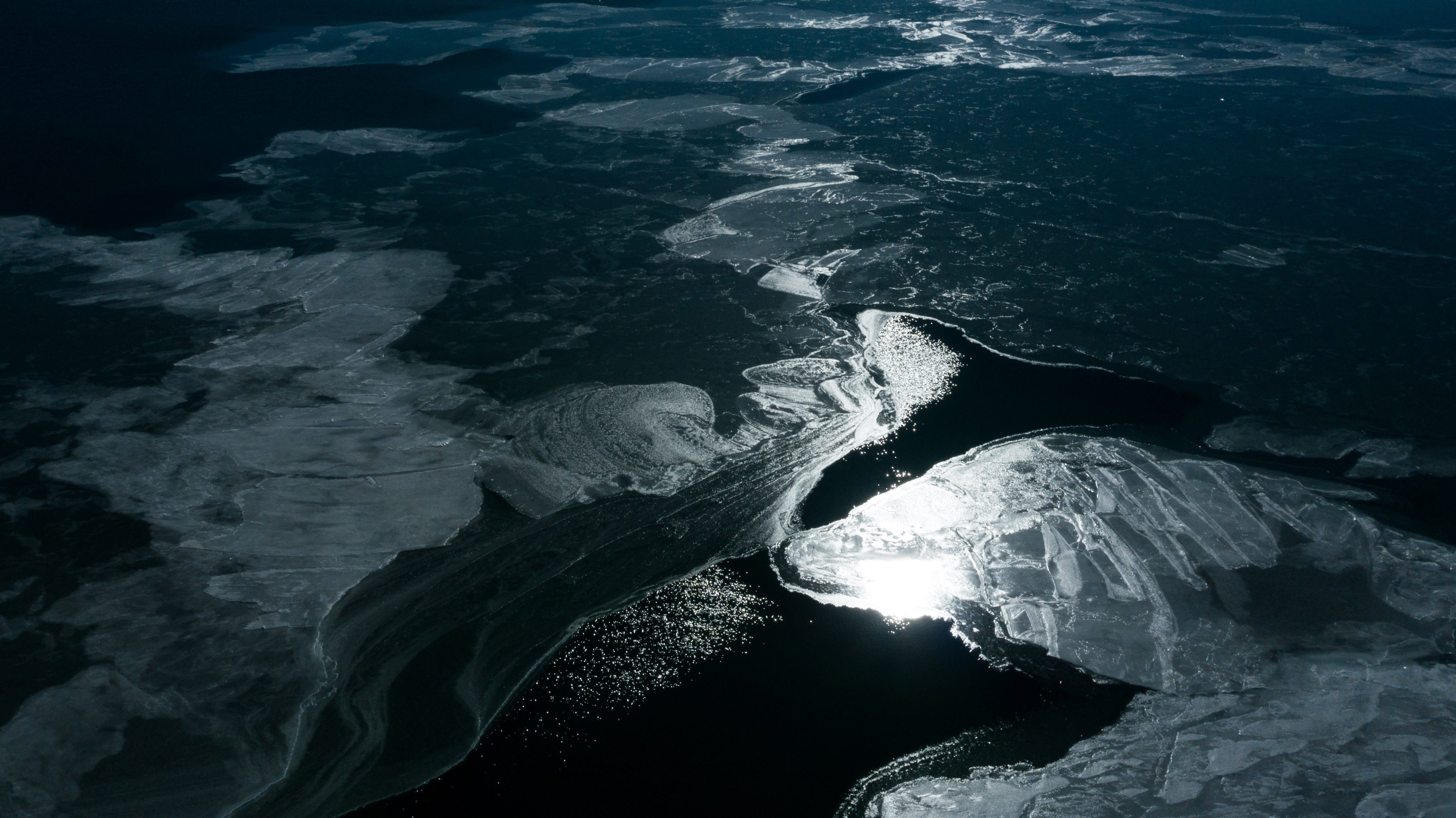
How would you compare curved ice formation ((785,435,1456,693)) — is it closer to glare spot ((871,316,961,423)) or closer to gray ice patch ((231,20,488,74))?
glare spot ((871,316,961,423))

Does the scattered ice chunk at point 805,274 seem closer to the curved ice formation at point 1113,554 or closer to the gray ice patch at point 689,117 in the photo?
the curved ice formation at point 1113,554

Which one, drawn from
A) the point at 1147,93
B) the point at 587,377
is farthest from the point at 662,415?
the point at 1147,93

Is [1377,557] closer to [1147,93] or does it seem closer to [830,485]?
[830,485]

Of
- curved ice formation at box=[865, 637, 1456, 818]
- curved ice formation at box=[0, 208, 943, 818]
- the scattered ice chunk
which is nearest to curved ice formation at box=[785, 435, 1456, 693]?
curved ice formation at box=[865, 637, 1456, 818]

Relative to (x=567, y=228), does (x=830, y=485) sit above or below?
below

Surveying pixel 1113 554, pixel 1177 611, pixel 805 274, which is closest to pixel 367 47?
pixel 805 274

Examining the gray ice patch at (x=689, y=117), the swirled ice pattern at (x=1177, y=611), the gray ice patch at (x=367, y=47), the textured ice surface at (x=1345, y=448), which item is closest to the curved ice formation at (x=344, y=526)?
the swirled ice pattern at (x=1177, y=611)

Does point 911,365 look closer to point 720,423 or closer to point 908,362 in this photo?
point 908,362
